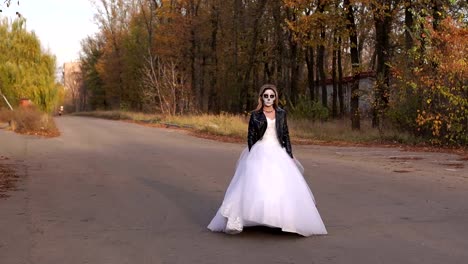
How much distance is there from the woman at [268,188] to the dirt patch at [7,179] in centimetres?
533

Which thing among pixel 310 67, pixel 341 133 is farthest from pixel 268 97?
pixel 310 67

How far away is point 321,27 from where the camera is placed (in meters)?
27.5

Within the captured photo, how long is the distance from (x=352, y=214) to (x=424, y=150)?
12509 millimetres

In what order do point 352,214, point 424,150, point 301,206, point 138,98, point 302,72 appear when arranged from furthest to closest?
point 138,98, point 302,72, point 424,150, point 352,214, point 301,206

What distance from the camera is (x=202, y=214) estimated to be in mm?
8438

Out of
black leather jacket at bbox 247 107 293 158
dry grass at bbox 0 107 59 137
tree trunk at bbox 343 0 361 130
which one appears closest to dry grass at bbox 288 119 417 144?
tree trunk at bbox 343 0 361 130

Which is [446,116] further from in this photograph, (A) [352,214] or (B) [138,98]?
(B) [138,98]

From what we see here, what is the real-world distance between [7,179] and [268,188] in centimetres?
776

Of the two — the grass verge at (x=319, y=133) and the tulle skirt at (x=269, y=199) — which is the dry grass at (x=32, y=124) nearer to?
the grass verge at (x=319, y=133)

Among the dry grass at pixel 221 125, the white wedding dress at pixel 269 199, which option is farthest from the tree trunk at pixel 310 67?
the white wedding dress at pixel 269 199

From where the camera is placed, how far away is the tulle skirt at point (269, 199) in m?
6.70

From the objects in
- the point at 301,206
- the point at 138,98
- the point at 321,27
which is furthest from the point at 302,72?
the point at 301,206

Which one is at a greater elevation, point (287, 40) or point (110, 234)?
point (287, 40)

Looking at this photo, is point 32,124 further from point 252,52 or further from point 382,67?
point 252,52
